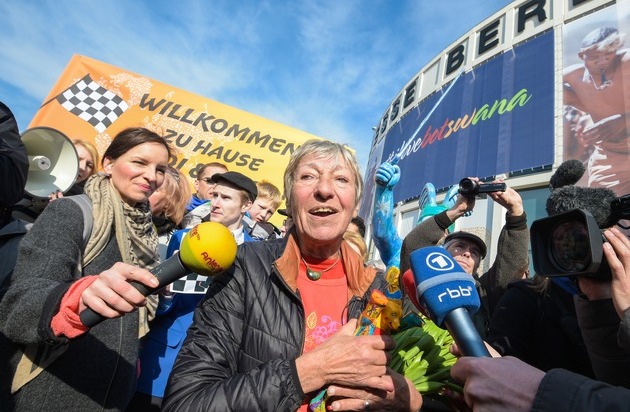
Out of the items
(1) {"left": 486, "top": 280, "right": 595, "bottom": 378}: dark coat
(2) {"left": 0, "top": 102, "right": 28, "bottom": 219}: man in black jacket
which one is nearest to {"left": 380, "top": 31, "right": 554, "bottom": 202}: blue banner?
(1) {"left": 486, "top": 280, "right": 595, "bottom": 378}: dark coat

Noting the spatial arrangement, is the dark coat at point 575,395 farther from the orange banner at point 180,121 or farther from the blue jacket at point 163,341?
the orange banner at point 180,121

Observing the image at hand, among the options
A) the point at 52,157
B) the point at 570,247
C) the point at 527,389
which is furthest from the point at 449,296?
the point at 52,157

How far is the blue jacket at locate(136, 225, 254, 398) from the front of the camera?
2.38 metres

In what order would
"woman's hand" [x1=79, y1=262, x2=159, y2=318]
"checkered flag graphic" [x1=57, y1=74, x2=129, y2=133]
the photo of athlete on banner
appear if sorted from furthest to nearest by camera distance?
the photo of athlete on banner, "checkered flag graphic" [x1=57, y1=74, x2=129, y2=133], "woman's hand" [x1=79, y1=262, x2=159, y2=318]

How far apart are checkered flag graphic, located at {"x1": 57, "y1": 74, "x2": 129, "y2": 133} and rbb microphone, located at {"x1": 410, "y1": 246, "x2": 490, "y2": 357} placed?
619cm

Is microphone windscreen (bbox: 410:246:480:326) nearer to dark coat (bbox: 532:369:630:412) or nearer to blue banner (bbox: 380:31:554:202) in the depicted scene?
dark coat (bbox: 532:369:630:412)

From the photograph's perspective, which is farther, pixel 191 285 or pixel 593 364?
pixel 191 285

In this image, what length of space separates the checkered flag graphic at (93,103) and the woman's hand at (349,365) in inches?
237

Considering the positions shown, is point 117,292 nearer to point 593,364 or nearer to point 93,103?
point 593,364

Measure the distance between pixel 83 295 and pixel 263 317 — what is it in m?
0.62

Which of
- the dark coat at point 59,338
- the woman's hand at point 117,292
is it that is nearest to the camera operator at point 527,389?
the woman's hand at point 117,292

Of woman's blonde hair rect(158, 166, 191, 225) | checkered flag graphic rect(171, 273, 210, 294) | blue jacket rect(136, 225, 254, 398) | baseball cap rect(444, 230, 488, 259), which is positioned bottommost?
blue jacket rect(136, 225, 254, 398)

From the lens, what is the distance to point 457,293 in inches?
40.0

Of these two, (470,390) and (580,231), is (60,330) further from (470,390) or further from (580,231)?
(580,231)
